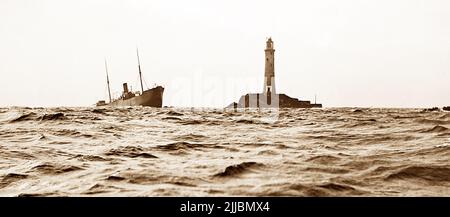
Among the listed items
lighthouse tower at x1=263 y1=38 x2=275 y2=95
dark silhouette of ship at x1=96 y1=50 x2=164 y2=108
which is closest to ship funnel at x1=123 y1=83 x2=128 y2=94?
dark silhouette of ship at x1=96 y1=50 x2=164 y2=108

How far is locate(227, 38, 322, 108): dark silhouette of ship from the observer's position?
75625 mm

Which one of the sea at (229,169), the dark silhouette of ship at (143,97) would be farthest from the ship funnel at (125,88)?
the sea at (229,169)

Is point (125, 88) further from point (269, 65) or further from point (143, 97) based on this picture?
point (269, 65)


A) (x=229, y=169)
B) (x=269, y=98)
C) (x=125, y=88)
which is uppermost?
(x=229, y=169)

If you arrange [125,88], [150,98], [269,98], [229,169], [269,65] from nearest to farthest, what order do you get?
[229,169], [150,98], [269,65], [125,88], [269,98]

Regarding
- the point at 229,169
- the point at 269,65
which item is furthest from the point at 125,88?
the point at 229,169

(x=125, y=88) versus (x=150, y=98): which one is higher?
(x=125, y=88)

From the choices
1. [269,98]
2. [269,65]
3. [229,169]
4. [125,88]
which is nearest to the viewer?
[229,169]

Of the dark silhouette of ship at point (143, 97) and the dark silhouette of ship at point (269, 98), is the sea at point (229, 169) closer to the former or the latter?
the dark silhouette of ship at point (143, 97)

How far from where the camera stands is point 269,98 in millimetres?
81438

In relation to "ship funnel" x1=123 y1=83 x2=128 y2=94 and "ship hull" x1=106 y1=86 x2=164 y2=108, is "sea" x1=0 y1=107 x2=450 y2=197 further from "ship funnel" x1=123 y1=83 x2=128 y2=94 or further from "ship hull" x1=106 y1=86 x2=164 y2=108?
"ship funnel" x1=123 y1=83 x2=128 y2=94
